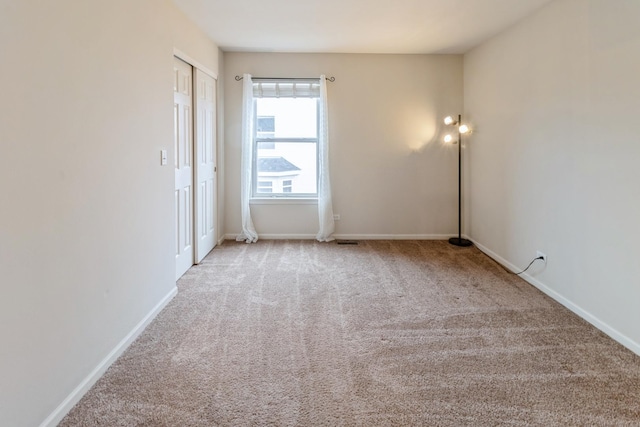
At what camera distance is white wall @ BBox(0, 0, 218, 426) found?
1505 mm

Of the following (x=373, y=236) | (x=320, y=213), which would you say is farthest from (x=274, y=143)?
(x=373, y=236)

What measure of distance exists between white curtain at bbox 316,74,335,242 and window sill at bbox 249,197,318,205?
0.52ft

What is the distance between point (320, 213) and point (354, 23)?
2.31 m

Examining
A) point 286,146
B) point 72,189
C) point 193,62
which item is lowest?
point 72,189

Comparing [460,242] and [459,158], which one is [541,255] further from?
[459,158]

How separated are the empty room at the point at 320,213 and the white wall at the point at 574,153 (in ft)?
0.07

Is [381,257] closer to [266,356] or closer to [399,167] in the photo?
[399,167]

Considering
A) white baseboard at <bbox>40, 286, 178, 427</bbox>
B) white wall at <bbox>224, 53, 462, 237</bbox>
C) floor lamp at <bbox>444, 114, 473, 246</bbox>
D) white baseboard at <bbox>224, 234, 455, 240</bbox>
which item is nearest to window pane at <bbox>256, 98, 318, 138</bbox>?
white wall at <bbox>224, 53, 462, 237</bbox>

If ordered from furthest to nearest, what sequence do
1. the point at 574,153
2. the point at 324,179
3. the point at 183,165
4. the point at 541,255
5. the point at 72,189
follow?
1. the point at 324,179
2. the point at 183,165
3. the point at 541,255
4. the point at 574,153
5. the point at 72,189

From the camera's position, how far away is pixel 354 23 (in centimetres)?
389

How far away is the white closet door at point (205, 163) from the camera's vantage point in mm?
4184

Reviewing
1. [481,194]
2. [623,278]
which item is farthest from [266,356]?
[481,194]

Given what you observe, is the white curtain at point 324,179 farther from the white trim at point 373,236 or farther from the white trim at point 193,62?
the white trim at point 193,62

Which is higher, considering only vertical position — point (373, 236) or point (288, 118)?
point (288, 118)
